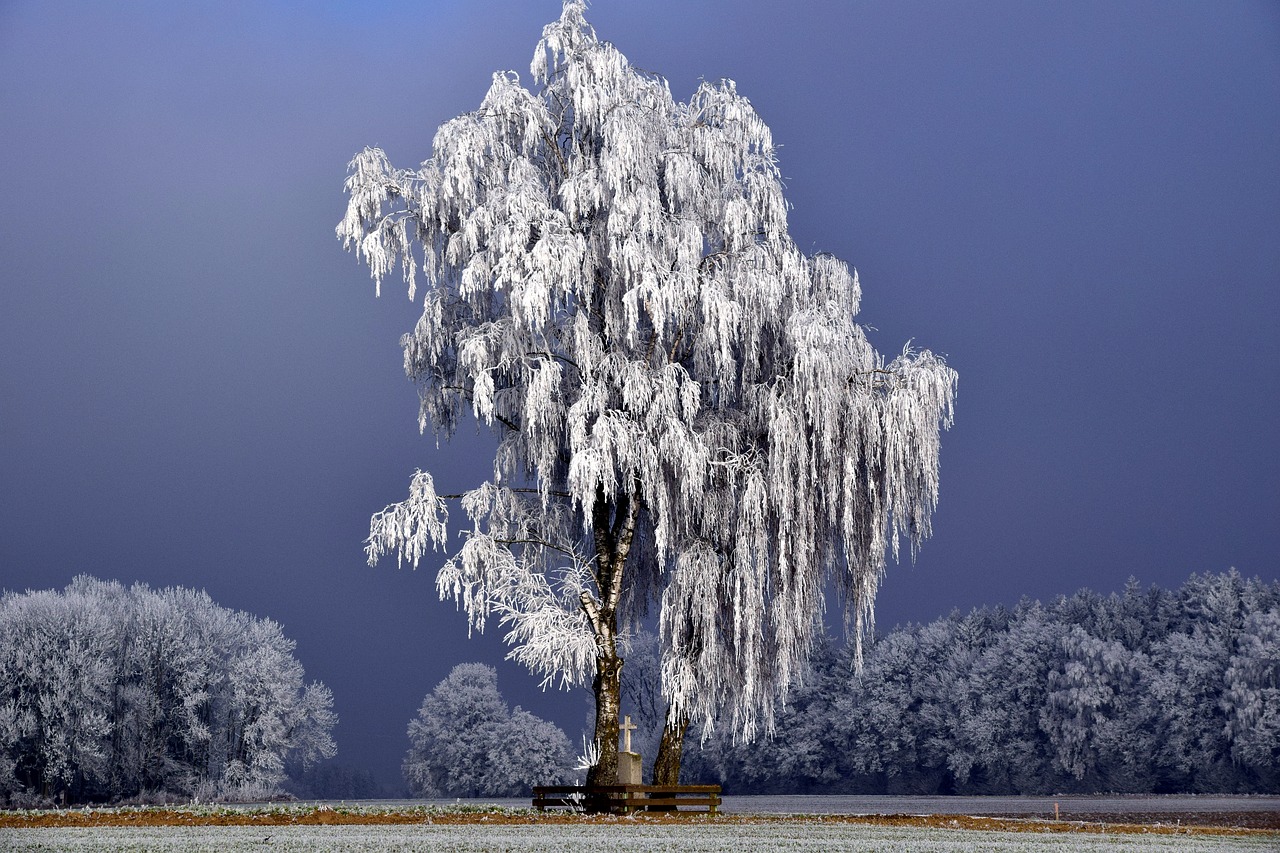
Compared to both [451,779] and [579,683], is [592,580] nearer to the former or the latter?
[579,683]

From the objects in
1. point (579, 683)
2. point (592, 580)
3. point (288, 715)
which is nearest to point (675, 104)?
point (592, 580)

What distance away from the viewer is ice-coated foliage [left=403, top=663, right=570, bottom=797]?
63812mm

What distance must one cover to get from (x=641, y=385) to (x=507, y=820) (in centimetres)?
761

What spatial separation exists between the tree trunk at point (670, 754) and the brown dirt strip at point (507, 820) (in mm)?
977

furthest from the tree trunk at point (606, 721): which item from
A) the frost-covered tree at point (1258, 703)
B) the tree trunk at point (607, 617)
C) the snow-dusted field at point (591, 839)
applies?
the frost-covered tree at point (1258, 703)

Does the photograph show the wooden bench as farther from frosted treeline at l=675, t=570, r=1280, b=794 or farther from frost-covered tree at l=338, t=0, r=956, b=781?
frosted treeline at l=675, t=570, r=1280, b=794

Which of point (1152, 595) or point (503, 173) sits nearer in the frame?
point (503, 173)

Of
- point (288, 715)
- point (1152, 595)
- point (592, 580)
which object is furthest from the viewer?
point (1152, 595)

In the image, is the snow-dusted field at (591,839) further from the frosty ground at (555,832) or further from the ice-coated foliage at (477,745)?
the ice-coated foliage at (477,745)

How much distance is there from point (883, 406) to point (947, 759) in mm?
45360

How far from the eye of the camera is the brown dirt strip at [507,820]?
63.9ft

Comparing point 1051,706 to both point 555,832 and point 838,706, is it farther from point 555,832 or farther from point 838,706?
point 555,832

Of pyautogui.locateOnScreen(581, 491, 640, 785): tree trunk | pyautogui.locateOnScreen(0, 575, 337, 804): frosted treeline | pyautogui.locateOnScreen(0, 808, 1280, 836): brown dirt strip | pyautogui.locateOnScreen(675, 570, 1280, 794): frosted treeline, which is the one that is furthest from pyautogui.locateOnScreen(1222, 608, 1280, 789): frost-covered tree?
pyautogui.locateOnScreen(0, 575, 337, 804): frosted treeline

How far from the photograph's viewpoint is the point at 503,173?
891 inches
